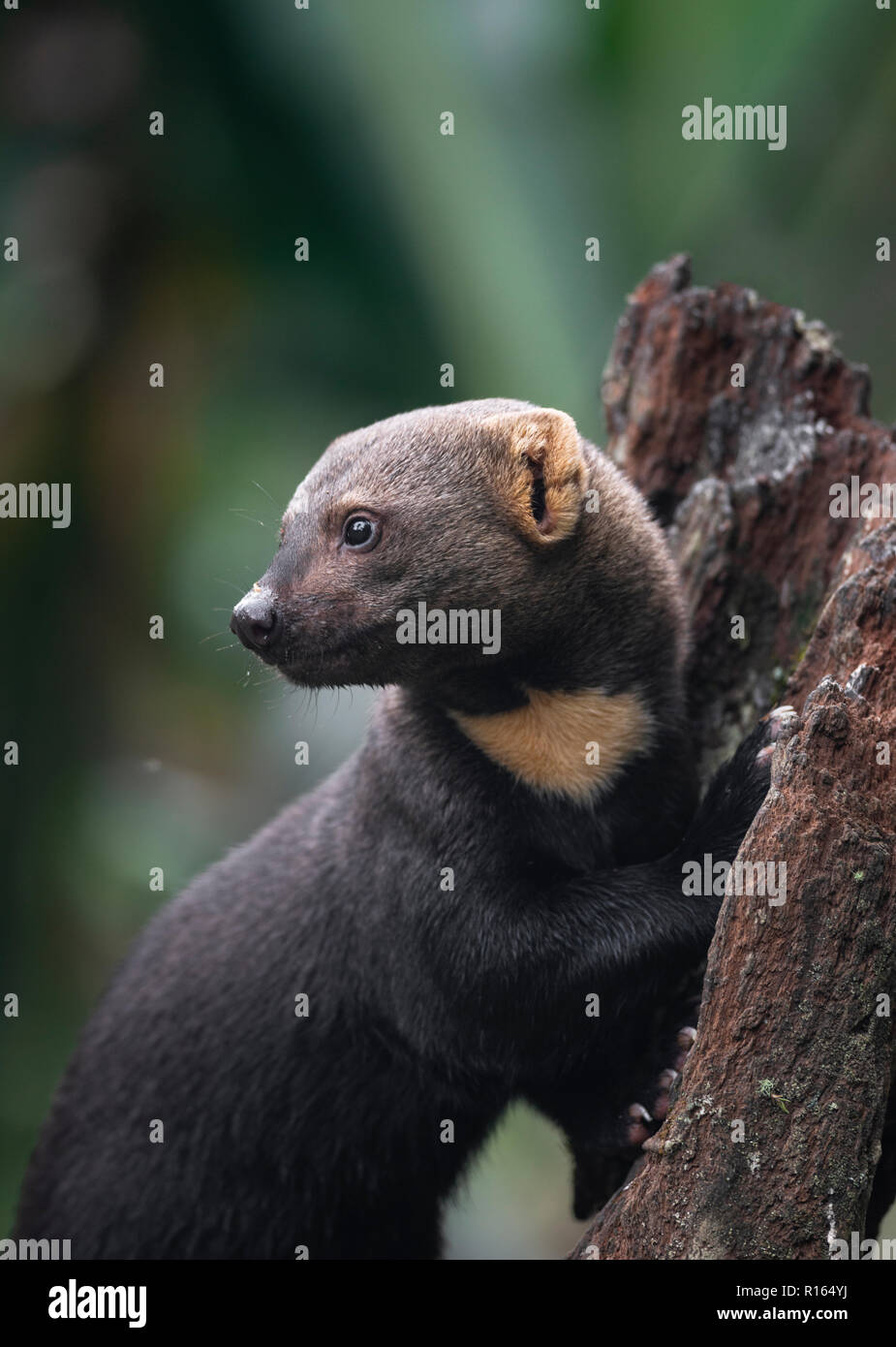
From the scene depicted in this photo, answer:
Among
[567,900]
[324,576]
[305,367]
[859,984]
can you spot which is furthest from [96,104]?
[859,984]

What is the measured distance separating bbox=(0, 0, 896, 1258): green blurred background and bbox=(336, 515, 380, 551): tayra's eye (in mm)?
3351

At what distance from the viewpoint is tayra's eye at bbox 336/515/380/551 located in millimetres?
5027

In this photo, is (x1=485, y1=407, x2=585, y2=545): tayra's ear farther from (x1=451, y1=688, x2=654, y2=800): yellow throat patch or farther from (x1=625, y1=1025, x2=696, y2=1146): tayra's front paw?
(x1=625, y1=1025, x2=696, y2=1146): tayra's front paw

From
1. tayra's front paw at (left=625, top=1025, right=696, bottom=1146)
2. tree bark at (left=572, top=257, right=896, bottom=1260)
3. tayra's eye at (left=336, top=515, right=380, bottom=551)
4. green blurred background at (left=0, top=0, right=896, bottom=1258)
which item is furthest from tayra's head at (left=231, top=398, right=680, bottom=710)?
green blurred background at (left=0, top=0, right=896, bottom=1258)

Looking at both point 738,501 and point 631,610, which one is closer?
point 631,610

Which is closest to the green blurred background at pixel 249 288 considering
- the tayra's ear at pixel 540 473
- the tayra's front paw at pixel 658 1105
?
the tayra's ear at pixel 540 473

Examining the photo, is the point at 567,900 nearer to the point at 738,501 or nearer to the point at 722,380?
the point at 738,501

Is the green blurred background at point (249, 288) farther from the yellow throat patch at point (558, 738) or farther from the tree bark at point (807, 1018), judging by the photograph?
the tree bark at point (807, 1018)

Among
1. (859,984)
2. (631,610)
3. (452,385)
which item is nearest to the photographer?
(859,984)

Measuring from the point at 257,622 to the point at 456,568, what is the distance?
776 millimetres

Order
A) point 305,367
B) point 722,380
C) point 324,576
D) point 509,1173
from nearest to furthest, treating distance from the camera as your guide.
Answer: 1. point 324,576
2. point 722,380
3. point 305,367
4. point 509,1173

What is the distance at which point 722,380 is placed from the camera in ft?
21.2

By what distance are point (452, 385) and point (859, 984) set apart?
5358 millimetres

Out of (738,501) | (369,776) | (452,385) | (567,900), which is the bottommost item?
(567,900)
